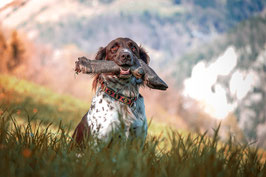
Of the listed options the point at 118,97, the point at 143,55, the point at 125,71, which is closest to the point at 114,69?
the point at 125,71

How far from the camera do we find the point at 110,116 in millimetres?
3459

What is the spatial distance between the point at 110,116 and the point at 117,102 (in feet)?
0.68

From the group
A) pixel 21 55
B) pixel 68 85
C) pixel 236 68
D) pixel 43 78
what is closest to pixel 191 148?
pixel 21 55

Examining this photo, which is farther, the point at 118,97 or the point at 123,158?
the point at 118,97

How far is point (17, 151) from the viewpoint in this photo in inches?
97.6

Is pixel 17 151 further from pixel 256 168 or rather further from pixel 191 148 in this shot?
pixel 256 168

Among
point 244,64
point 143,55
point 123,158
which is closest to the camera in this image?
point 123,158

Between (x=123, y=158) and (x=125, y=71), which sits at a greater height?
(x=125, y=71)

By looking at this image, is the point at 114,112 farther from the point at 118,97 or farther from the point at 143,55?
the point at 143,55

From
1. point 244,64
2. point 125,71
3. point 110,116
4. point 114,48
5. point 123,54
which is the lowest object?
point 110,116

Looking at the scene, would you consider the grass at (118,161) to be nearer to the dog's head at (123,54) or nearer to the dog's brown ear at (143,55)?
the dog's head at (123,54)

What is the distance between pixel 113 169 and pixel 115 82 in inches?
64.9

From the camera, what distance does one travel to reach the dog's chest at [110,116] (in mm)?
3389

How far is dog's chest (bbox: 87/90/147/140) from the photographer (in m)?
3.39
